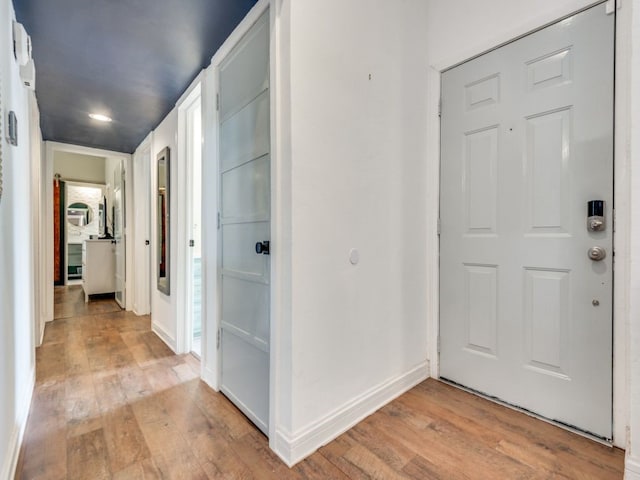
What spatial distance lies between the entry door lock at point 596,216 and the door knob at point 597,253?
92 mm

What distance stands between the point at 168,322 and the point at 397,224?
234cm

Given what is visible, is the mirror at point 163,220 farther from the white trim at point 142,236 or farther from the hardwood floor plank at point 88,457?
the hardwood floor plank at point 88,457

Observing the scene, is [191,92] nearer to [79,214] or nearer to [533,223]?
[533,223]

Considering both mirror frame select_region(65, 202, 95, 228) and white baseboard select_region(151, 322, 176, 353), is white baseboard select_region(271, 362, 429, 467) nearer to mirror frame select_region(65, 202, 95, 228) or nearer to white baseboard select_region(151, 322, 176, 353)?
white baseboard select_region(151, 322, 176, 353)

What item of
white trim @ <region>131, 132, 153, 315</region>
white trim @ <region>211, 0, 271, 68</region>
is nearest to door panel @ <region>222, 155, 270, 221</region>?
white trim @ <region>211, 0, 271, 68</region>

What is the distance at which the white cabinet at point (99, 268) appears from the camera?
16.2 ft

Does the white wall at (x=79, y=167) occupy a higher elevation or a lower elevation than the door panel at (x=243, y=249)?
higher

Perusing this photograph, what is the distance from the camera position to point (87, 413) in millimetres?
1776

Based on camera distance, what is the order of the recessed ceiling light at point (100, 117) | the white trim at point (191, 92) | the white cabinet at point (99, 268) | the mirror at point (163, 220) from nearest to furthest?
the white trim at point (191, 92)
the mirror at point (163, 220)
the recessed ceiling light at point (100, 117)
the white cabinet at point (99, 268)

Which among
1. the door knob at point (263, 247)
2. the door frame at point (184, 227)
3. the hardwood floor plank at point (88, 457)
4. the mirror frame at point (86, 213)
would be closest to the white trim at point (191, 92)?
the door frame at point (184, 227)

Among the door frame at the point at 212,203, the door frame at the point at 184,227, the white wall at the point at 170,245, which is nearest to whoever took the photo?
the door frame at the point at 212,203

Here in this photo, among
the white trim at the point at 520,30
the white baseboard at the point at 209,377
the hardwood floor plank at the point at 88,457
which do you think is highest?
the white trim at the point at 520,30

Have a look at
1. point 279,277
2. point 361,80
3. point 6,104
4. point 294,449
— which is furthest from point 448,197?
point 6,104

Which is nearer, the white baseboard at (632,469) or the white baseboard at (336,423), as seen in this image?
the white baseboard at (632,469)
